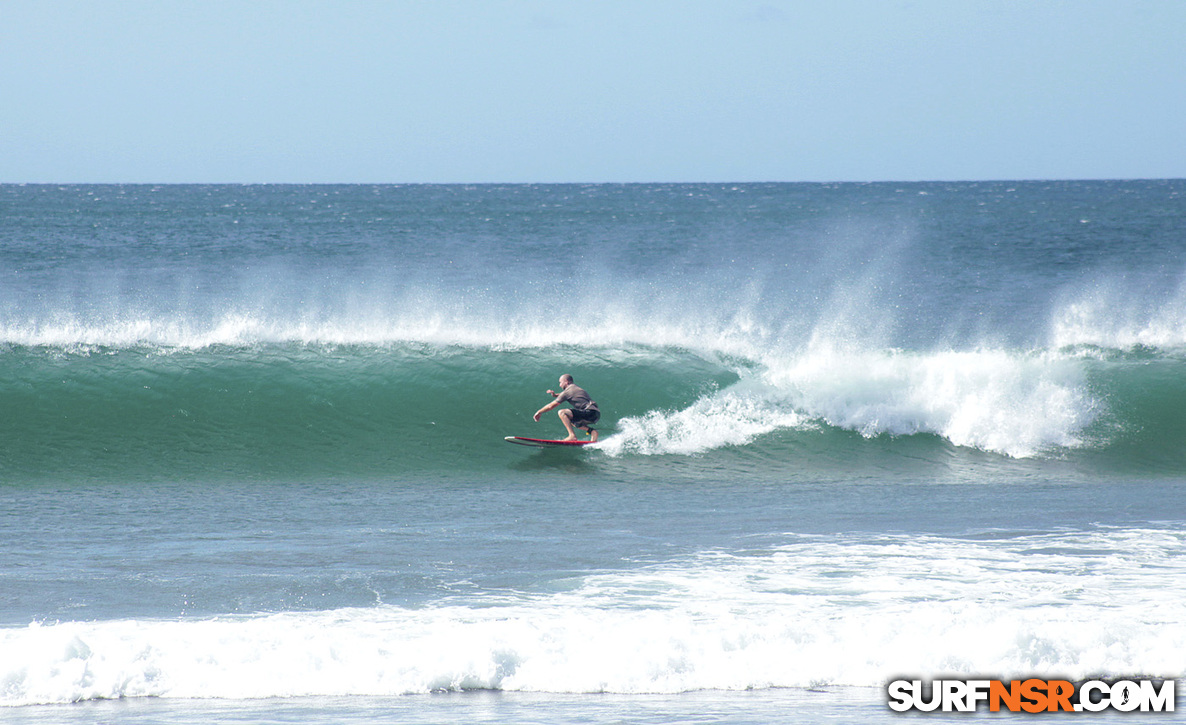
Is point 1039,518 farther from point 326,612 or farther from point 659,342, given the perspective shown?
point 659,342

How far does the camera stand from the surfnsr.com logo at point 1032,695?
210 inches

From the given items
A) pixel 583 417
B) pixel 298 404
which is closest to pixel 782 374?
pixel 583 417

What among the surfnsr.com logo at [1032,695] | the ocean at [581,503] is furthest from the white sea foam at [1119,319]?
the surfnsr.com logo at [1032,695]

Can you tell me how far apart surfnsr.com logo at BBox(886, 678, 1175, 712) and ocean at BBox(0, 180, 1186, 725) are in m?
0.16

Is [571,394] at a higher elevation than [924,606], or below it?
higher

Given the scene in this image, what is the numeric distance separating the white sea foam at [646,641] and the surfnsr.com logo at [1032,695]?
16cm

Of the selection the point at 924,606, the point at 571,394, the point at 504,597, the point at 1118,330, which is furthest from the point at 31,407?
the point at 1118,330

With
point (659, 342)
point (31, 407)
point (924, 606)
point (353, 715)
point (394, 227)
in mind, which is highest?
point (394, 227)

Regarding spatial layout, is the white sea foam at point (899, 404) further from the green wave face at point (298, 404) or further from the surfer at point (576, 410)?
the green wave face at point (298, 404)

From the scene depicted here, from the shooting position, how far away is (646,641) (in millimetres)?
6035

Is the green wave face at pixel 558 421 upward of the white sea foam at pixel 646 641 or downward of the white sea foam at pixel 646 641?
upward

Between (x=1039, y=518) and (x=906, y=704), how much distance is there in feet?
15.3

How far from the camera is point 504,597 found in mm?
7043

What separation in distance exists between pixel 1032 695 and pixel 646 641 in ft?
6.99
